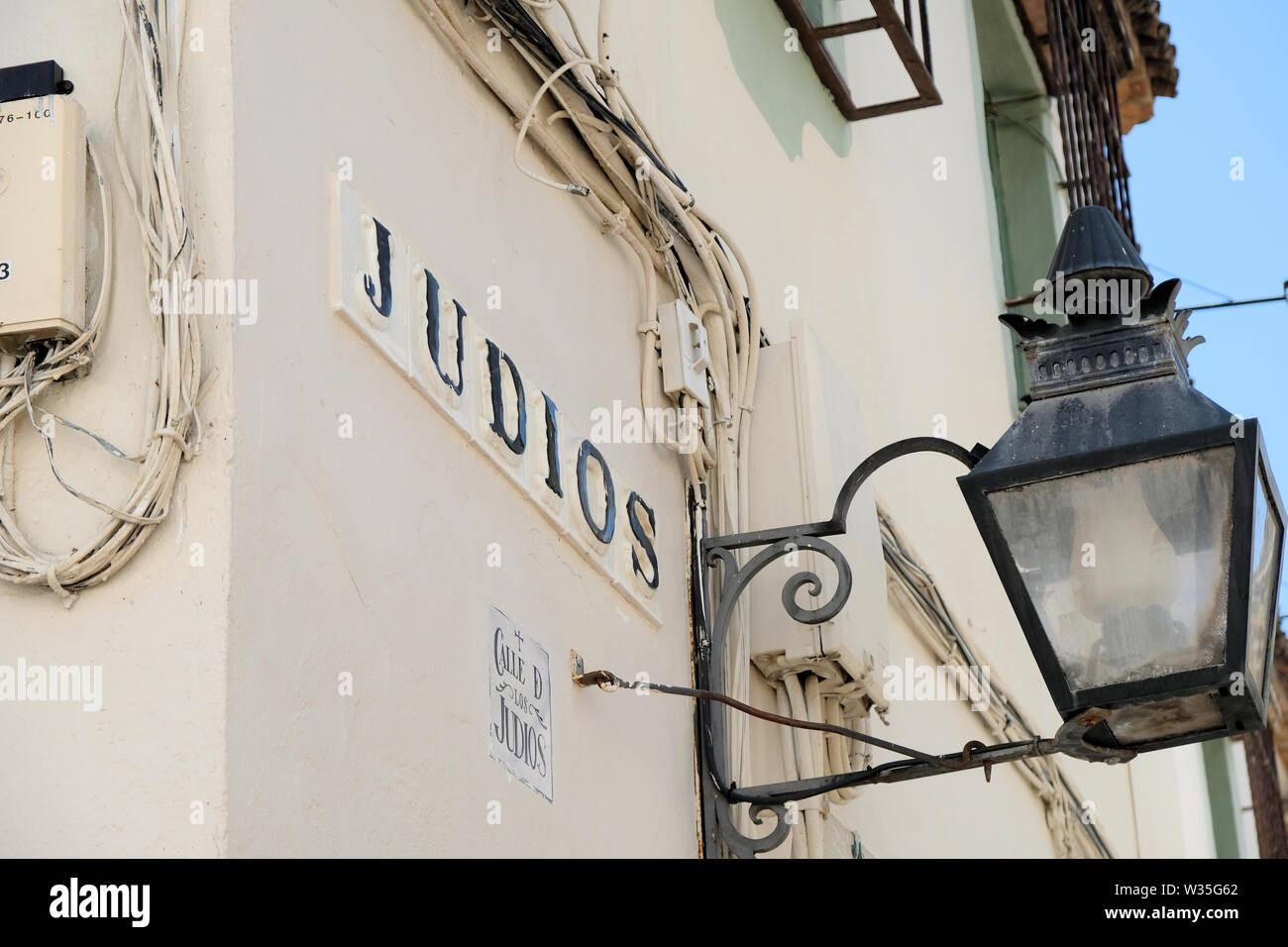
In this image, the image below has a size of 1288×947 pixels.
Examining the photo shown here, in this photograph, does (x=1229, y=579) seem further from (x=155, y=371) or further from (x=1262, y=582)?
(x=155, y=371)

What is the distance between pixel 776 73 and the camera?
5246mm

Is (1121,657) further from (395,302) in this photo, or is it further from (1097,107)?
(1097,107)

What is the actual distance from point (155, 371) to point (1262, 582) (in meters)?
1.51

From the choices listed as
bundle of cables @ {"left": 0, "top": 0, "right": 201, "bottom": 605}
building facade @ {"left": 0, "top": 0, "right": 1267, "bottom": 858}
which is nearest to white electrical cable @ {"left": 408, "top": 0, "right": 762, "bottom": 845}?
building facade @ {"left": 0, "top": 0, "right": 1267, "bottom": 858}

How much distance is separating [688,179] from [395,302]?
1720mm

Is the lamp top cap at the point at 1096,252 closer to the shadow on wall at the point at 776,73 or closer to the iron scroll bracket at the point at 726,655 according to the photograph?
the iron scroll bracket at the point at 726,655

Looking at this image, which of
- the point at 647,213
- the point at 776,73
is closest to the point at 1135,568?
the point at 647,213

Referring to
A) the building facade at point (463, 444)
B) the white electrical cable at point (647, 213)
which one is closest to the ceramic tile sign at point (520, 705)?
the building facade at point (463, 444)

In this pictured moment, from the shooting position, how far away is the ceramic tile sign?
2850 mm

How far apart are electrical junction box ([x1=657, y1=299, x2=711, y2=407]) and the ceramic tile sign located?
0.93 metres

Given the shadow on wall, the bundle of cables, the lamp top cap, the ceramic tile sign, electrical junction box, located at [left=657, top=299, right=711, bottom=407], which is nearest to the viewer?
the bundle of cables

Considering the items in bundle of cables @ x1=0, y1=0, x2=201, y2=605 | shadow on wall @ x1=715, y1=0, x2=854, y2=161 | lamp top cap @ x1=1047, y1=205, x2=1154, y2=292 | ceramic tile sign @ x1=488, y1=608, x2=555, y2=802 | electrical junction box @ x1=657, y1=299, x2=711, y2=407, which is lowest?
ceramic tile sign @ x1=488, y1=608, x2=555, y2=802

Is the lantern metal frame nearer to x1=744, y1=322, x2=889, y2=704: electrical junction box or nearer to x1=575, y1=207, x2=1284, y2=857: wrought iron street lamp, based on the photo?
x1=575, y1=207, x2=1284, y2=857: wrought iron street lamp

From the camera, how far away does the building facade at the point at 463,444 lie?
7.34 feet
